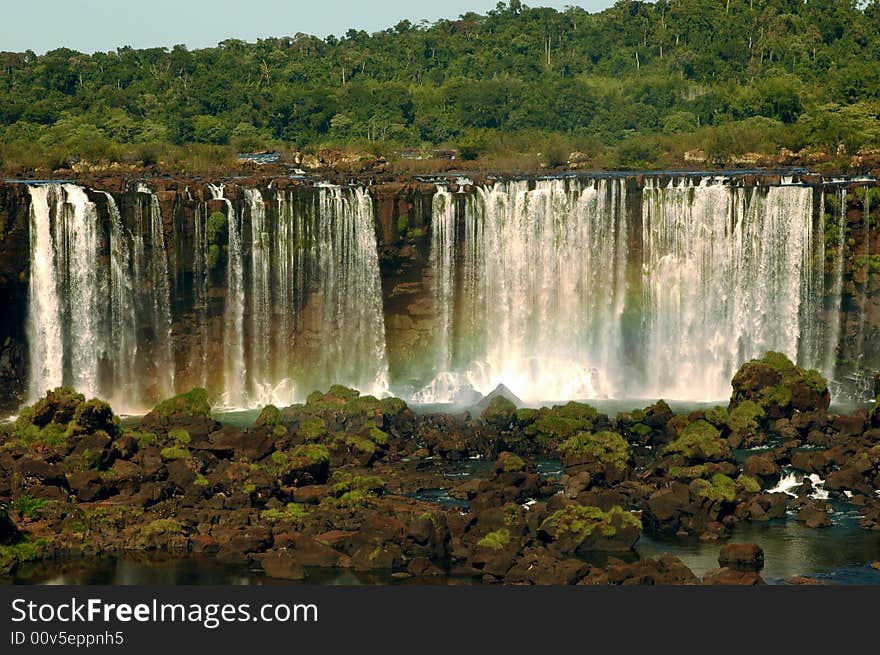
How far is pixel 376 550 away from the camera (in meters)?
51.2

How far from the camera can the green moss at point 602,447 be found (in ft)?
194

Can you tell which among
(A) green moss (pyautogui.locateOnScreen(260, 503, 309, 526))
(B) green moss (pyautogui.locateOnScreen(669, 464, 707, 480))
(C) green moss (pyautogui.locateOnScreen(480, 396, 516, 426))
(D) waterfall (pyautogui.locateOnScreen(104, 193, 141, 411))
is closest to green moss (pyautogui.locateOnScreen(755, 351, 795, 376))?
(C) green moss (pyautogui.locateOnScreen(480, 396, 516, 426))

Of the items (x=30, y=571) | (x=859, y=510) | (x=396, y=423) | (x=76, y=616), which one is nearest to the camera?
(x=76, y=616)

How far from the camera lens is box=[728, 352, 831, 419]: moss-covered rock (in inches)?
2584

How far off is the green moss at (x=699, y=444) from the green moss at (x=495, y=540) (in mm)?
9343

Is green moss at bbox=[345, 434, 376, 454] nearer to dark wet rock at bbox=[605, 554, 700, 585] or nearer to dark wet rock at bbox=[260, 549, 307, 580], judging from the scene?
dark wet rock at bbox=[260, 549, 307, 580]

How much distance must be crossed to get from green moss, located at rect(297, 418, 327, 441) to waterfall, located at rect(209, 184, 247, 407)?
11017mm

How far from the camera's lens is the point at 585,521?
2071 inches

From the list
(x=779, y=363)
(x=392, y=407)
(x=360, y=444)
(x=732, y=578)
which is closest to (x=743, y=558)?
(x=732, y=578)

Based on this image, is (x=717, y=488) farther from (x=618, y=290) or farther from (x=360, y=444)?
(x=618, y=290)

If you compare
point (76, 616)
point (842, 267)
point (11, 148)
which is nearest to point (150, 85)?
point (11, 148)

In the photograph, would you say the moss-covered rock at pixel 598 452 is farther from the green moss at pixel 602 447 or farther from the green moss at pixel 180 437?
the green moss at pixel 180 437

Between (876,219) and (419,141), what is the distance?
142 feet

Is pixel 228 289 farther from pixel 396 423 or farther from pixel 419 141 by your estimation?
pixel 419 141
